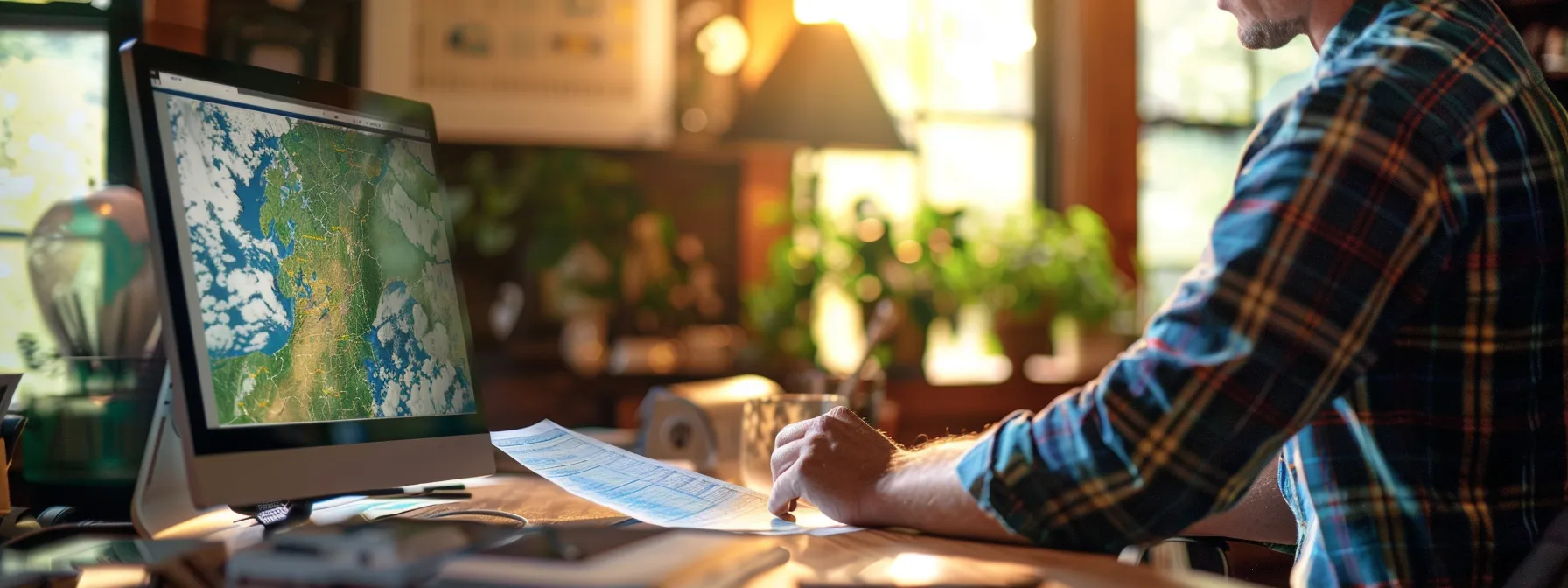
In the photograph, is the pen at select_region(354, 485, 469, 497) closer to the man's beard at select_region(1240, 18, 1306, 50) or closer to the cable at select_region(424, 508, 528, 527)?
the cable at select_region(424, 508, 528, 527)

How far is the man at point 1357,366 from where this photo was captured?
75 cm

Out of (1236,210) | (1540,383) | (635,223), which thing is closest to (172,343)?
(1236,210)

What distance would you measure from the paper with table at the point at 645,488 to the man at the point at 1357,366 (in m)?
0.06

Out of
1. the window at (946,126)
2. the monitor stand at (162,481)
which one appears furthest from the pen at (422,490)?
the window at (946,126)

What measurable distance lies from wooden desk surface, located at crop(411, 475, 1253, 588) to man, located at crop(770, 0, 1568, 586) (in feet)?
0.06

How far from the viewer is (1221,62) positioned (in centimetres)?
422

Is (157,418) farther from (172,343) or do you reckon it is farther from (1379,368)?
(1379,368)

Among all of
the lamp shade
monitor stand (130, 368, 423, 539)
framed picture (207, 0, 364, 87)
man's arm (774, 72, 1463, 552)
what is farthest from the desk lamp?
man's arm (774, 72, 1463, 552)

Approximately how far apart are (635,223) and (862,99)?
2.93 ft

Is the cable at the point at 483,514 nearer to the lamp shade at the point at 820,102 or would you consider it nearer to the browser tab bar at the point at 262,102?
the browser tab bar at the point at 262,102

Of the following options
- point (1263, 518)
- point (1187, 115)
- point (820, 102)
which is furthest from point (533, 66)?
point (1263, 518)

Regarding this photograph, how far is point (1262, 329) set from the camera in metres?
0.74

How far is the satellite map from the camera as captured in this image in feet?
2.81

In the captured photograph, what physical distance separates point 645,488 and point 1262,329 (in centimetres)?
54
